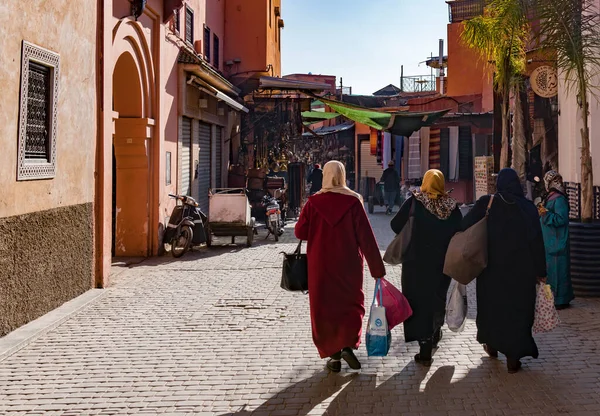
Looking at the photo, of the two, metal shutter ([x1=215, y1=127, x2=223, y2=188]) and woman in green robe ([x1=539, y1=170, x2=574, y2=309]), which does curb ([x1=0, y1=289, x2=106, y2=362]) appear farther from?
metal shutter ([x1=215, y1=127, x2=223, y2=188])

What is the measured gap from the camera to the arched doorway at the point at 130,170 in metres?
11.8

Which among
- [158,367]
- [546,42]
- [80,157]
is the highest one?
[546,42]

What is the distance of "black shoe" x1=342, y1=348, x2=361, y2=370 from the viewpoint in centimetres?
545

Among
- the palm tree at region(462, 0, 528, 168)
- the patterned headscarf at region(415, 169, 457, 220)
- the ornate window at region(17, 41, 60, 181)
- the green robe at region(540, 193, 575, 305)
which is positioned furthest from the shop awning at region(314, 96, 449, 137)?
the patterned headscarf at region(415, 169, 457, 220)

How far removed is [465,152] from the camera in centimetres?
2209

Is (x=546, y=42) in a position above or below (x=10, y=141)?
above

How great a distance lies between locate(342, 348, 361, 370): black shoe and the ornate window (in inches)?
142

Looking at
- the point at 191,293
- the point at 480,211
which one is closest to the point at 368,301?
the point at 191,293

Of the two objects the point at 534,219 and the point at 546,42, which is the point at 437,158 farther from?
the point at 534,219

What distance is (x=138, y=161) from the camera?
39.8ft

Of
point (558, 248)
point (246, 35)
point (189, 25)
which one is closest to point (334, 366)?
point (558, 248)

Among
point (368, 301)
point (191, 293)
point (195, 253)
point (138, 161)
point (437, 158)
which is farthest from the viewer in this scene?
point (437, 158)

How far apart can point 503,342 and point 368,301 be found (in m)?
2.90

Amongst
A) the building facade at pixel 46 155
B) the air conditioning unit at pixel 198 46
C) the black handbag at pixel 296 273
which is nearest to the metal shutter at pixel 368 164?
the air conditioning unit at pixel 198 46
